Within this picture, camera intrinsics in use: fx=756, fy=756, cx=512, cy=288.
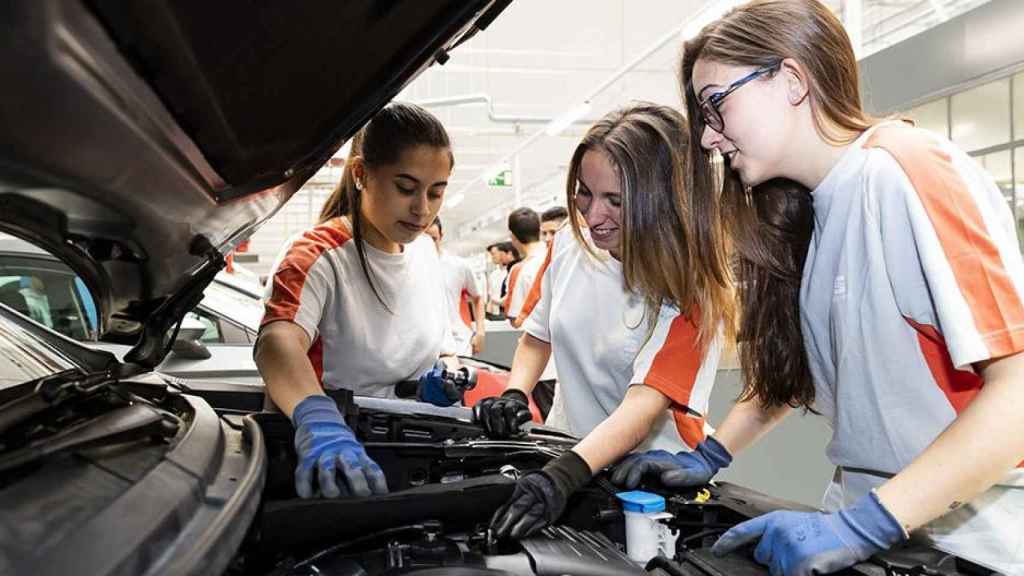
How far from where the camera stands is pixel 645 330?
172cm

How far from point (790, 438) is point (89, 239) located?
277cm

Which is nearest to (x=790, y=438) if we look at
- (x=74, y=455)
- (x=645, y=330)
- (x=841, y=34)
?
(x=645, y=330)

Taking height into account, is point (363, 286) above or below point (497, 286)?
above

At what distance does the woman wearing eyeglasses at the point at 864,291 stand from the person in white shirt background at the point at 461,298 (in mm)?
2044

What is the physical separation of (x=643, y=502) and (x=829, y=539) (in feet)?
0.96

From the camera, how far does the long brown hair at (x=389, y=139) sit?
1.63 m

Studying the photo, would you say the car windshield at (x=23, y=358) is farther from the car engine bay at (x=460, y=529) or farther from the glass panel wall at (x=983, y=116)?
the glass panel wall at (x=983, y=116)

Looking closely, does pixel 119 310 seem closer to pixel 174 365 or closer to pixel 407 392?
pixel 407 392

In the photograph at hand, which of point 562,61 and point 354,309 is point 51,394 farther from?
point 562,61

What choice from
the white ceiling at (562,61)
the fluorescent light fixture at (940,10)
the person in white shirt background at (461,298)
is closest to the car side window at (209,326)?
the person in white shirt background at (461,298)

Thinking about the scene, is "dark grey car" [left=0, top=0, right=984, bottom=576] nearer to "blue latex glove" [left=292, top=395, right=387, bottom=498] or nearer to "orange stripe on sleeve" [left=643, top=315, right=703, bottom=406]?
"blue latex glove" [left=292, top=395, right=387, bottom=498]

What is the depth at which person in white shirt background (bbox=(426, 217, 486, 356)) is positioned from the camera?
3.76 metres

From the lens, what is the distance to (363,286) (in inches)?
72.2

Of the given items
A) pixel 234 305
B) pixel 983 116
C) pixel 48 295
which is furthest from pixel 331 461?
pixel 983 116
